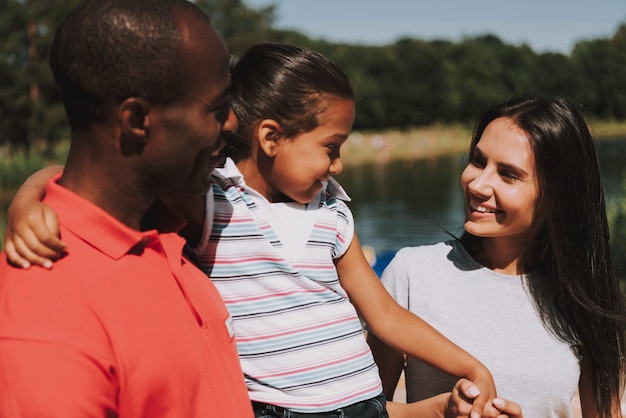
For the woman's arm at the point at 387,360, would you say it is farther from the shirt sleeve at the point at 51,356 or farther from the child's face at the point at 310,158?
the shirt sleeve at the point at 51,356

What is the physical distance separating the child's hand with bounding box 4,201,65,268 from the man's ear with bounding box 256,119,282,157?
655 millimetres

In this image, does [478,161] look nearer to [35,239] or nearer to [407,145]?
[35,239]

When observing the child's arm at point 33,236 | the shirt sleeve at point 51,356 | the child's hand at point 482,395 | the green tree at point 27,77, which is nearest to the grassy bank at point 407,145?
the green tree at point 27,77

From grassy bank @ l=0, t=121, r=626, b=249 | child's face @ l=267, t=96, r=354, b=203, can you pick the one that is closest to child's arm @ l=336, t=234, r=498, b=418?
child's face @ l=267, t=96, r=354, b=203

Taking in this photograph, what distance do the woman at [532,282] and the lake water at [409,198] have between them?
14.5 ft

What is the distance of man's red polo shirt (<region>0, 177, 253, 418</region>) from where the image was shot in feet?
3.07

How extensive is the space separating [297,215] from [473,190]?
586 mm

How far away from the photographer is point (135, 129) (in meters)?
1.06

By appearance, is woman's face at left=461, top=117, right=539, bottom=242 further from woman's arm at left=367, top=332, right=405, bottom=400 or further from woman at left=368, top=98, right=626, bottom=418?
woman's arm at left=367, top=332, right=405, bottom=400

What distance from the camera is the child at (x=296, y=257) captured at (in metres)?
1.53

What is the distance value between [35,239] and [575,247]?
1.55 metres

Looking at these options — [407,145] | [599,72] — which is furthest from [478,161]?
[407,145]

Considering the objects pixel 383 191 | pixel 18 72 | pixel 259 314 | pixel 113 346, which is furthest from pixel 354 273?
pixel 18 72

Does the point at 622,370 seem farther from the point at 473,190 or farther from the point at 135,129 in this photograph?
the point at 135,129
